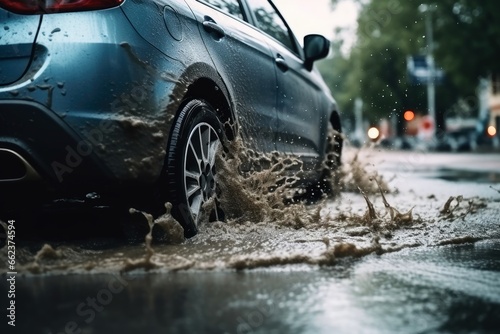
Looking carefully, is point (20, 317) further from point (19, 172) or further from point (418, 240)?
point (418, 240)

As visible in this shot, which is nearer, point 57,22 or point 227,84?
point 57,22

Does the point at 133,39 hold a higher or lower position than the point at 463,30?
lower

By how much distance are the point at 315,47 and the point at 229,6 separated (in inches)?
58.3

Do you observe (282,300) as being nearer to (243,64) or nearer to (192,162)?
(192,162)

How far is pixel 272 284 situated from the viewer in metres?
2.80

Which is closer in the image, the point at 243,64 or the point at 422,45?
the point at 243,64

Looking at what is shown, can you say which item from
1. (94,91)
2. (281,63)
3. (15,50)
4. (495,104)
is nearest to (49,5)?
(15,50)

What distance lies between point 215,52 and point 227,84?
0.70 feet

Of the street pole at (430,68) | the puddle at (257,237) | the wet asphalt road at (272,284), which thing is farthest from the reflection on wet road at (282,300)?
the street pole at (430,68)

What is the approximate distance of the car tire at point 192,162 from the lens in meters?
3.65

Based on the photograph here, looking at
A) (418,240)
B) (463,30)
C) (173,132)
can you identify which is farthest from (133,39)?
(463,30)

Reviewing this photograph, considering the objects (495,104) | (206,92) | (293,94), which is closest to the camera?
(206,92)

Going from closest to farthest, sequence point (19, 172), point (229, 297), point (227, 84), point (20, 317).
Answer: point (20, 317), point (229, 297), point (19, 172), point (227, 84)

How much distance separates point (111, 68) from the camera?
11.0ft
